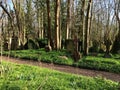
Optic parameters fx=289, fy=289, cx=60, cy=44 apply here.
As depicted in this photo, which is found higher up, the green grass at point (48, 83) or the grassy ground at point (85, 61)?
the grassy ground at point (85, 61)

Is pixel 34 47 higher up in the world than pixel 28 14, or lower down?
lower down

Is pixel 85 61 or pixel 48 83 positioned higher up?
pixel 85 61

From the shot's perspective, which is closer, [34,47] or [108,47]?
[108,47]

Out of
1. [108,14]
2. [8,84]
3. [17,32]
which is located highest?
[108,14]

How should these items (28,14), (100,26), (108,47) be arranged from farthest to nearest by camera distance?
(100,26) → (28,14) → (108,47)

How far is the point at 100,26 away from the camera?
57.8 metres

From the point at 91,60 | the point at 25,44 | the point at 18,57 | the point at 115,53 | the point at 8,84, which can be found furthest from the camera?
the point at 25,44

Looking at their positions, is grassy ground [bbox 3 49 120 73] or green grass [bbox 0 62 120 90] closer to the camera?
green grass [bbox 0 62 120 90]

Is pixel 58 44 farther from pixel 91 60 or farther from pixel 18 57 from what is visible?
pixel 91 60

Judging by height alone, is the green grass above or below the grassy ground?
below

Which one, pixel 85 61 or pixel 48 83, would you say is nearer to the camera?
pixel 48 83

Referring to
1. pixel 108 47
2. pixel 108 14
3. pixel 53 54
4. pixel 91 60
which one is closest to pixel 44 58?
pixel 53 54

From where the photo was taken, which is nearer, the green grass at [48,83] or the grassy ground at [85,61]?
the green grass at [48,83]

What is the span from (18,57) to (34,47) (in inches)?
327
